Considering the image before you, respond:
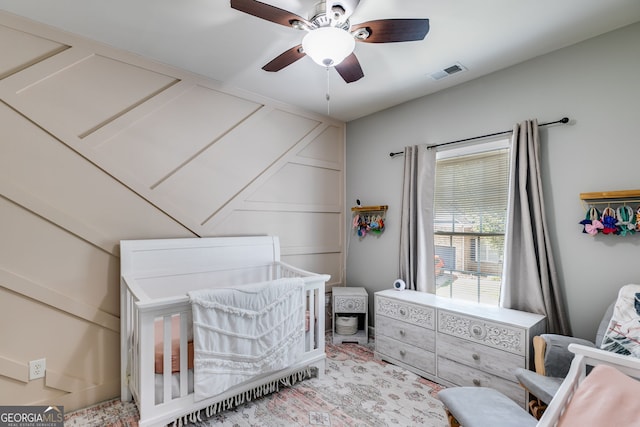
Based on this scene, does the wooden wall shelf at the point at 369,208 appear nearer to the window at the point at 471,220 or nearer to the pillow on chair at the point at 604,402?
the window at the point at 471,220

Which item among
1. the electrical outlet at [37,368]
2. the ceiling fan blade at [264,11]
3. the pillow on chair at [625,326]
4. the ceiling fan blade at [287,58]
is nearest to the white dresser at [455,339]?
the pillow on chair at [625,326]

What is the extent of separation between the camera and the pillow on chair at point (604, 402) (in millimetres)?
899

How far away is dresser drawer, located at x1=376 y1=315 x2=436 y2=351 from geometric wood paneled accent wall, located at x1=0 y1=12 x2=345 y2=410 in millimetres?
1548

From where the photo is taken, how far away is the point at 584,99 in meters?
2.07

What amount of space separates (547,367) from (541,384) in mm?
148

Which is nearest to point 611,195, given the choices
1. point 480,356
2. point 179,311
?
point 480,356

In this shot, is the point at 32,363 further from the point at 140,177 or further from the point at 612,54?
the point at 612,54

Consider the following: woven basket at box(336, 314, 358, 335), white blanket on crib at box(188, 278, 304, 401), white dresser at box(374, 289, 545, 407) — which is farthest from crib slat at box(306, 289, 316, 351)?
woven basket at box(336, 314, 358, 335)

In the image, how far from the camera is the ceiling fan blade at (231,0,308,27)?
138 centimetres

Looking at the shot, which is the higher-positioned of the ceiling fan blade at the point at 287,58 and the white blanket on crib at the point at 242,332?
the ceiling fan blade at the point at 287,58

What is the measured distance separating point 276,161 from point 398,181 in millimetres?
1282

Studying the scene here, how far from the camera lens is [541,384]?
1611 millimetres

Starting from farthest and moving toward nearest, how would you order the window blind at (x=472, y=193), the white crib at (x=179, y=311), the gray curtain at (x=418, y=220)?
the gray curtain at (x=418, y=220)
the window blind at (x=472, y=193)
the white crib at (x=179, y=311)

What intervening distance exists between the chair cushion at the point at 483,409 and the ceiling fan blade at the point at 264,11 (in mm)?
2071
